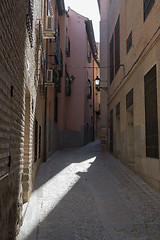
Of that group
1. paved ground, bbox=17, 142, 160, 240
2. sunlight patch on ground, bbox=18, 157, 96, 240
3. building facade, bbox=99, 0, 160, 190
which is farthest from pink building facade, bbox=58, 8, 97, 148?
paved ground, bbox=17, 142, 160, 240

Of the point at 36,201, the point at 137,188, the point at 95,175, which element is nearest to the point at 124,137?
the point at 95,175

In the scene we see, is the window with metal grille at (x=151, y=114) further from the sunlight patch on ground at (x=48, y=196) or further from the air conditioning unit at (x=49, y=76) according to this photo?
the air conditioning unit at (x=49, y=76)

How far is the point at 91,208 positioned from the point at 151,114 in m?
2.76

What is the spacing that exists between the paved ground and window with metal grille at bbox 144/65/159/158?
943 mm

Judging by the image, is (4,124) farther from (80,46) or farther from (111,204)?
(80,46)

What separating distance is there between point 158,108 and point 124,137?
4.32 meters

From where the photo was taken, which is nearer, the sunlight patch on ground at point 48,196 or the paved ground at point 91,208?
the paved ground at point 91,208

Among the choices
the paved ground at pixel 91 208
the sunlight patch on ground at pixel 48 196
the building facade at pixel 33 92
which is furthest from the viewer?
the sunlight patch on ground at pixel 48 196

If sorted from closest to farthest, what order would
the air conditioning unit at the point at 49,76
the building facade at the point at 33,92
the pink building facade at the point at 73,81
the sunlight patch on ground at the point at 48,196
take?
the building facade at the point at 33,92 < the sunlight patch on ground at the point at 48,196 < the air conditioning unit at the point at 49,76 < the pink building facade at the point at 73,81

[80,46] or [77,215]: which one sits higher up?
[80,46]

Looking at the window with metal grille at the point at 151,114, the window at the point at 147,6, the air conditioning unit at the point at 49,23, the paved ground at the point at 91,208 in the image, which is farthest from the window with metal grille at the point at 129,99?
the air conditioning unit at the point at 49,23

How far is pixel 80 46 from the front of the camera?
798 inches

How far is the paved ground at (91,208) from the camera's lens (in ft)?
13.5

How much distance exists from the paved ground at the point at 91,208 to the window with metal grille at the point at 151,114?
0.94m
